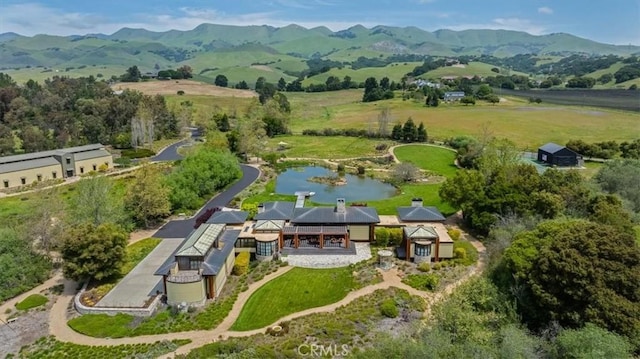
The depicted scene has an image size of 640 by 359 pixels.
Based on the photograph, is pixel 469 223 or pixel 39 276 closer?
pixel 39 276

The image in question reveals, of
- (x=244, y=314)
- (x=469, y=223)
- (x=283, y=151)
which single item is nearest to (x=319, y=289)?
(x=244, y=314)

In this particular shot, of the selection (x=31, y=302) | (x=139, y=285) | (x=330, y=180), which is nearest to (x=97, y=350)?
(x=139, y=285)

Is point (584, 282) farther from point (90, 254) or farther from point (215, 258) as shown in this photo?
point (90, 254)

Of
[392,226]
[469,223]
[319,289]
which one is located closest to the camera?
[319,289]

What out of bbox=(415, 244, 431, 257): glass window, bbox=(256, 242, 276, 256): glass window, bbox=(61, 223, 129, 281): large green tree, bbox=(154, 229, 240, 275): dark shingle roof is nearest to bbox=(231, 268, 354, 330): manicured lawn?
bbox=(256, 242, 276, 256): glass window

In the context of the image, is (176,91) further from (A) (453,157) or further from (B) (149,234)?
(B) (149,234)

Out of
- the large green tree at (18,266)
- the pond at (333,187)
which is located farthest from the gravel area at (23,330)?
the pond at (333,187)

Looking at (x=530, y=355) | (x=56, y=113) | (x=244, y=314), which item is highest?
(x=56, y=113)
